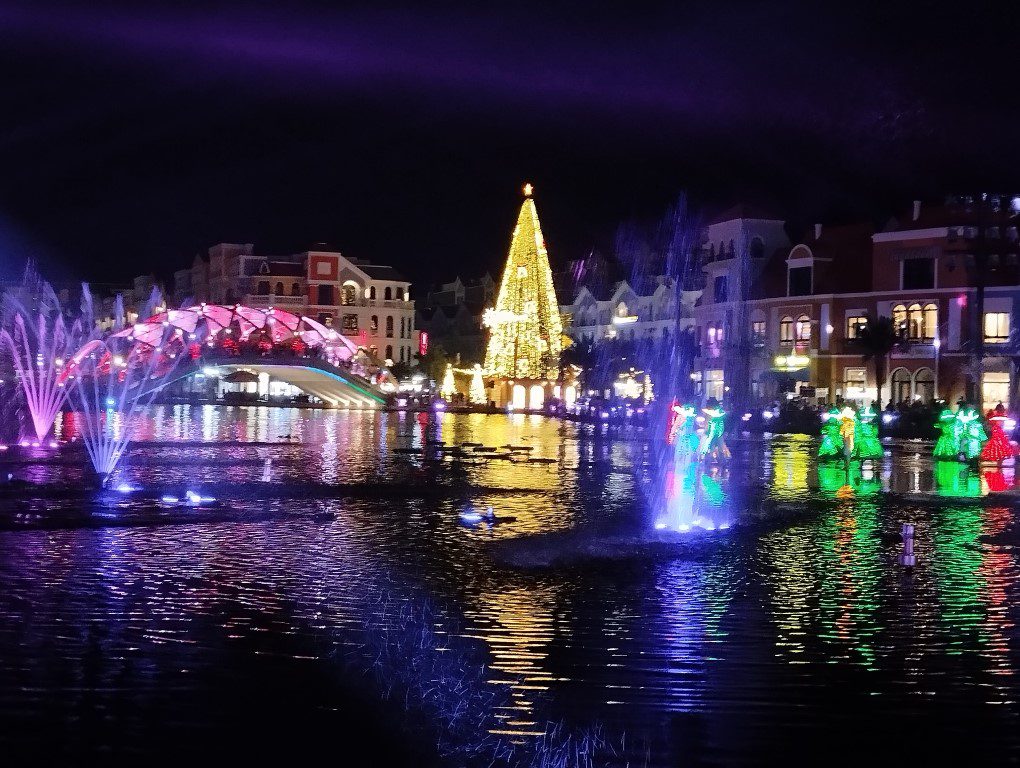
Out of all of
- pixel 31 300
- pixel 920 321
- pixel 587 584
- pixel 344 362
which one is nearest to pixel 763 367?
pixel 920 321

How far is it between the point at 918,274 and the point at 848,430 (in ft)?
105

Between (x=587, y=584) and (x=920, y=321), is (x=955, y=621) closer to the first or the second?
(x=587, y=584)

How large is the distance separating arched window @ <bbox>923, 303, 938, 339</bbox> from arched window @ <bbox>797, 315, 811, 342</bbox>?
665cm

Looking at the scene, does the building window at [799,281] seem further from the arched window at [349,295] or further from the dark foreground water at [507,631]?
the arched window at [349,295]

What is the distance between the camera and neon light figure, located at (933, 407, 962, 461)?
37.1m

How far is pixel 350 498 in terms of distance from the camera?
25172 millimetres

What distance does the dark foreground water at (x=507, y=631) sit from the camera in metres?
9.44

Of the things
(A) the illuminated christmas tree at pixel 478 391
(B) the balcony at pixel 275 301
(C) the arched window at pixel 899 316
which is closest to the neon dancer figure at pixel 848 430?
(C) the arched window at pixel 899 316

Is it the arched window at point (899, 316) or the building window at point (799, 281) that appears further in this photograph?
the building window at point (799, 281)

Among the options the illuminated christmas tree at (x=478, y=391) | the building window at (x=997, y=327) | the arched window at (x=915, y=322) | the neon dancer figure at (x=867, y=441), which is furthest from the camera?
A: the illuminated christmas tree at (x=478, y=391)

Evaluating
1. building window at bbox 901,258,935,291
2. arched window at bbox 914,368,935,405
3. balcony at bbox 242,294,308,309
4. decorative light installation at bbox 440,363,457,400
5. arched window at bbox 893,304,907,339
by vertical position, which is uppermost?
balcony at bbox 242,294,308,309

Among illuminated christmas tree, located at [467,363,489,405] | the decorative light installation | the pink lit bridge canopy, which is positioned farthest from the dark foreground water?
the decorative light installation

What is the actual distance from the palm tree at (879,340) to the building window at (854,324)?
3147mm

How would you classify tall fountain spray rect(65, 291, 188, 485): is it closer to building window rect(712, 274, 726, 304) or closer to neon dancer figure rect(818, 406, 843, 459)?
building window rect(712, 274, 726, 304)
